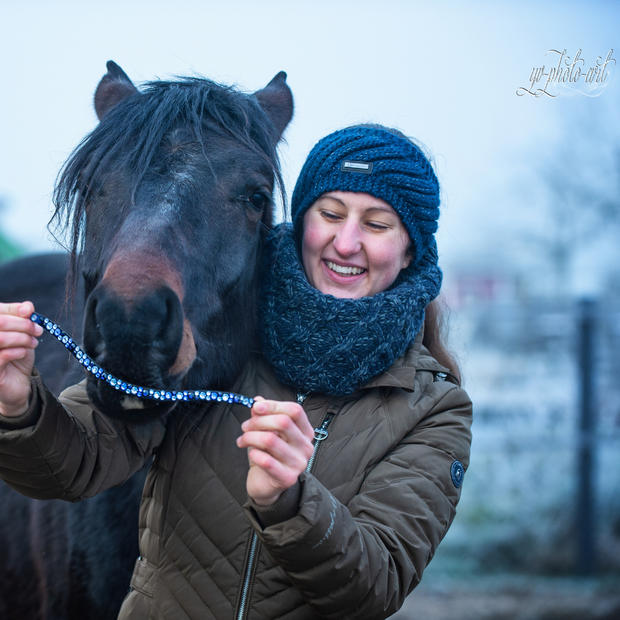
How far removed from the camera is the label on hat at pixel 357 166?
157cm

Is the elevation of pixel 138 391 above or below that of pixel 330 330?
below

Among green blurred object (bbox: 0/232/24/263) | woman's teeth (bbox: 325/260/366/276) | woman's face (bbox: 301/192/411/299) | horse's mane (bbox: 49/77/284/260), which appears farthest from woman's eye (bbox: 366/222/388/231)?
green blurred object (bbox: 0/232/24/263)

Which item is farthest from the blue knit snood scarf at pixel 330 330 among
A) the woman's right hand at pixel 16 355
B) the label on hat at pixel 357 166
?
the woman's right hand at pixel 16 355

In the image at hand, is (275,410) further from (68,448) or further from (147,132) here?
(147,132)

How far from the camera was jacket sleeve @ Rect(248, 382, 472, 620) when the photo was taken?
39.9 inches

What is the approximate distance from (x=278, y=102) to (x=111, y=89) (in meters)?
0.58

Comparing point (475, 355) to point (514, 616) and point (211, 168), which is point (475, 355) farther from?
point (211, 168)

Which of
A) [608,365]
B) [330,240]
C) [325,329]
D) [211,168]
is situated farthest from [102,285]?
[608,365]

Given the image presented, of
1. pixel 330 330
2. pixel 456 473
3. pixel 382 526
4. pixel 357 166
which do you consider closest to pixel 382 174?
pixel 357 166

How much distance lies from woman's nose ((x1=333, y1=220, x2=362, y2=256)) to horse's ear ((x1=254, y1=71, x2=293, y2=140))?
1.89 feet

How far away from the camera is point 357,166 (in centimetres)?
157

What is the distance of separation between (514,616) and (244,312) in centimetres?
330

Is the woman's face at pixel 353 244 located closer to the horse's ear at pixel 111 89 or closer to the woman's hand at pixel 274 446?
the woman's hand at pixel 274 446

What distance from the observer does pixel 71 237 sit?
1560mm
